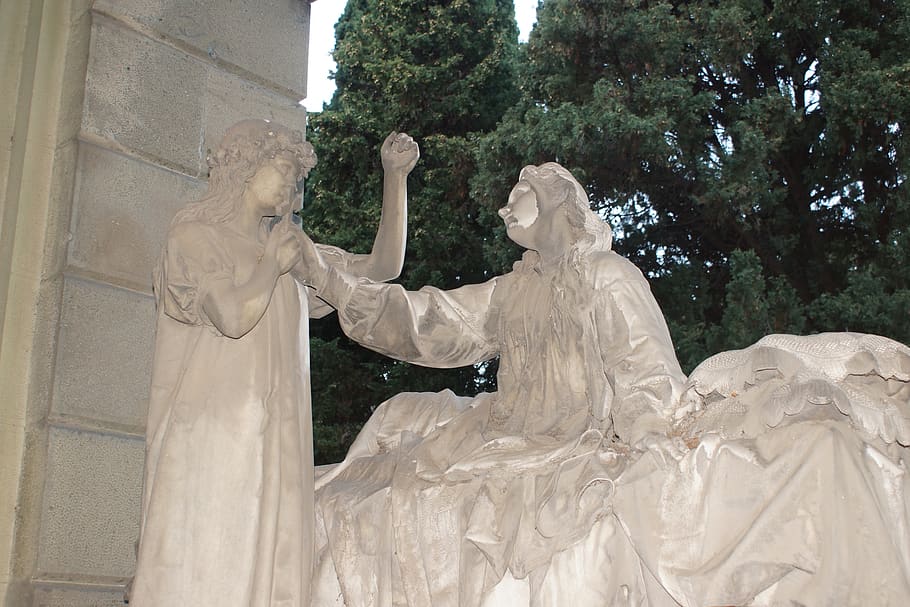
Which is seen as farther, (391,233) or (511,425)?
(391,233)

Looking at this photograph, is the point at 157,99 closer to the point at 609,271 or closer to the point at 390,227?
the point at 390,227

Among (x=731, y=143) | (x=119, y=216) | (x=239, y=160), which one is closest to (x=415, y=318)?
(x=239, y=160)

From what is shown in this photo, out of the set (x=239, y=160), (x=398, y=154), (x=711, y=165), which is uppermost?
(x=711, y=165)

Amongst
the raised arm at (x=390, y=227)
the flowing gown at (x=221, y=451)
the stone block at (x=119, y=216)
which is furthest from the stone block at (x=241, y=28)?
the flowing gown at (x=221, y=451)

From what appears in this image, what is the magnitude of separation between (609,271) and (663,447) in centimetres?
85

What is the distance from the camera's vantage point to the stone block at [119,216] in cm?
494

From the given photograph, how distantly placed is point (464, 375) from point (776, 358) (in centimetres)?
1093

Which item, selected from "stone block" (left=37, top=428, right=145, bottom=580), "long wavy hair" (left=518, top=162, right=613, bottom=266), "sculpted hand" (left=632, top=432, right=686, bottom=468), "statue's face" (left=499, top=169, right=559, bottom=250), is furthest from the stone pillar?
"sculpted hand" (left=632, top=432, right=686, bottom=468)

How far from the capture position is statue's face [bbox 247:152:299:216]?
4.23 meters

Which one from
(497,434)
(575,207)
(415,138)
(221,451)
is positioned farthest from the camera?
(415,138)

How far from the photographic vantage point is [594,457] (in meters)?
3.76

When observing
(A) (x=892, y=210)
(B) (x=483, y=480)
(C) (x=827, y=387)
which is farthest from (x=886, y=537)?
(A) (x=892, y=210)

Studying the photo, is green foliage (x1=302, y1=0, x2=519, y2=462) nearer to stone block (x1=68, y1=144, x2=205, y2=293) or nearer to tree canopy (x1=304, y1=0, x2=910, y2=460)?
tree canopy (x1=304, y1=0, x2=910, y2=460)

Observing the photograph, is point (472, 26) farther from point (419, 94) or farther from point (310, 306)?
point (310, 306)
